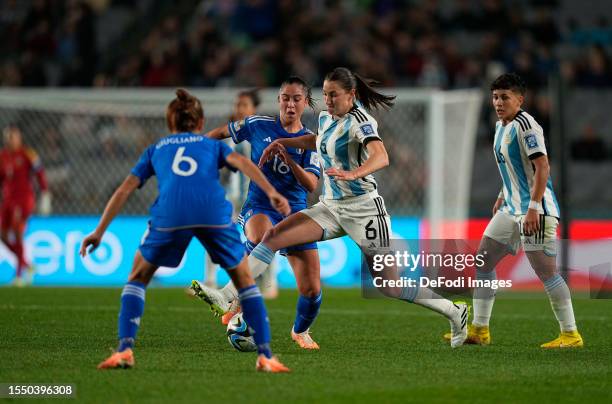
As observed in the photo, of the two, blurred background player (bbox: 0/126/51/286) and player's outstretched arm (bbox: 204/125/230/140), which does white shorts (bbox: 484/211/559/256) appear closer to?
player's outstretched arm (bbox: 204/125/230/140)

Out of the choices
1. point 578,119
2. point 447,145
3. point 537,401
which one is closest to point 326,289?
point 447,145

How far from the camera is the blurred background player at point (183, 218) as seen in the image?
24.1 ft

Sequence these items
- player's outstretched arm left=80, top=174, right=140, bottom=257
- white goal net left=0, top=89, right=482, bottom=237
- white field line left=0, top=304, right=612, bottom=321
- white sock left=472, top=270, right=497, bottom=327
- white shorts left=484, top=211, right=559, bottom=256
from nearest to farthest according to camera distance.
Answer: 1. player's outstretched arm left=80, top=174, right=140, bottom=257
2. white shorts left=484, top=211, right=559, bottom=256
3. white sock left=472, top=270, right=497, bottom=327
4. white field line left=0, top=304, right=612, bottom=321
5. white goal net left=0, top=89, right=482, bottom=237

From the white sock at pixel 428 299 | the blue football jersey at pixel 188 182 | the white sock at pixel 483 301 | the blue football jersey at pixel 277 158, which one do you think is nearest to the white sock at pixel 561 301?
the white sock at pixel 483 301

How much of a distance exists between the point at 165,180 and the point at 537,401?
261cm

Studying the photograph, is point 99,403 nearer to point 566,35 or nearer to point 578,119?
point 578,119

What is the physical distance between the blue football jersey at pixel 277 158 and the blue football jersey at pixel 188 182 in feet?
7.14

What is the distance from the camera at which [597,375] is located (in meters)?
7.72

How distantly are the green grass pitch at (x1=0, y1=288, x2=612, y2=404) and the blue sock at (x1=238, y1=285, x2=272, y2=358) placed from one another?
198 mm

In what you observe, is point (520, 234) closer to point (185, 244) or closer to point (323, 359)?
point (323, 359)

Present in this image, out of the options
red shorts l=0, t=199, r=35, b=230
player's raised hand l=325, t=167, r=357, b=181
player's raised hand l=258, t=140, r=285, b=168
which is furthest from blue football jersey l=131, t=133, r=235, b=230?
red shorts l=0, t=199, r=35, b=230

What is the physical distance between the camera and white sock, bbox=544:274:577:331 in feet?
31.3

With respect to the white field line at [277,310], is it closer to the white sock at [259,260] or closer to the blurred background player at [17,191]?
the white sock at [259,260]

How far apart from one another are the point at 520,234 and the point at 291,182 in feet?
6.21
